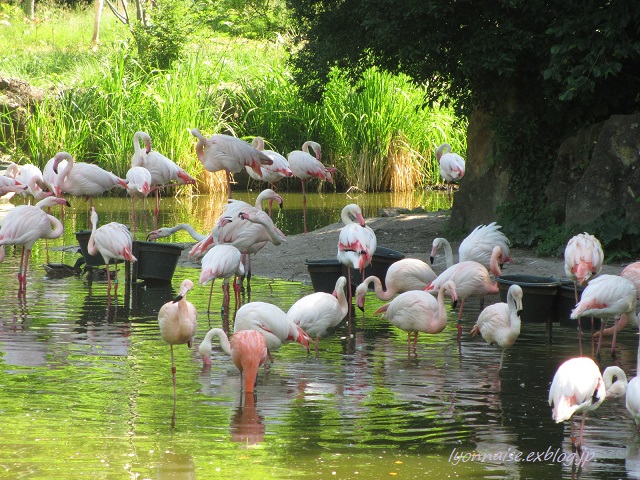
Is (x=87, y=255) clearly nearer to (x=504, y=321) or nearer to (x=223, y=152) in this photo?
(x=223, y=152)

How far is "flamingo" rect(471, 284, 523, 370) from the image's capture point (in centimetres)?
678

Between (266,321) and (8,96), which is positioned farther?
(8,96)

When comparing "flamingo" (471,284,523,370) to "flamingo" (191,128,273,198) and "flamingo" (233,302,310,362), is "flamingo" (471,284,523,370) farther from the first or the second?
"flamingo" (191,128,273,198)

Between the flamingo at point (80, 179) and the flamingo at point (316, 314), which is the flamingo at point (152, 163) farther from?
the flamingo at point (316, 314)

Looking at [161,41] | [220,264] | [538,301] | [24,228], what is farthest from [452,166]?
[538,301]

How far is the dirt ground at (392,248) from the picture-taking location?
33.6 ft

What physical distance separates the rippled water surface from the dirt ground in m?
1.98

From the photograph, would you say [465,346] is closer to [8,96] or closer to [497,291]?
[497,291]

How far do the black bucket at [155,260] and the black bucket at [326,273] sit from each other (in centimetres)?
160

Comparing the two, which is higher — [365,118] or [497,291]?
[365,118]

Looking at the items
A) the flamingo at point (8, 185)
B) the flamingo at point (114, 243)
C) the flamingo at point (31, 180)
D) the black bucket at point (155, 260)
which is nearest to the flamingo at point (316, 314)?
the flamingo at point (114, 243)

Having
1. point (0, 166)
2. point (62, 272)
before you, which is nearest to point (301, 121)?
point (0, 166)

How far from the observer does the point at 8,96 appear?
1997cm

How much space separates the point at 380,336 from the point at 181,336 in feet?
7.49
